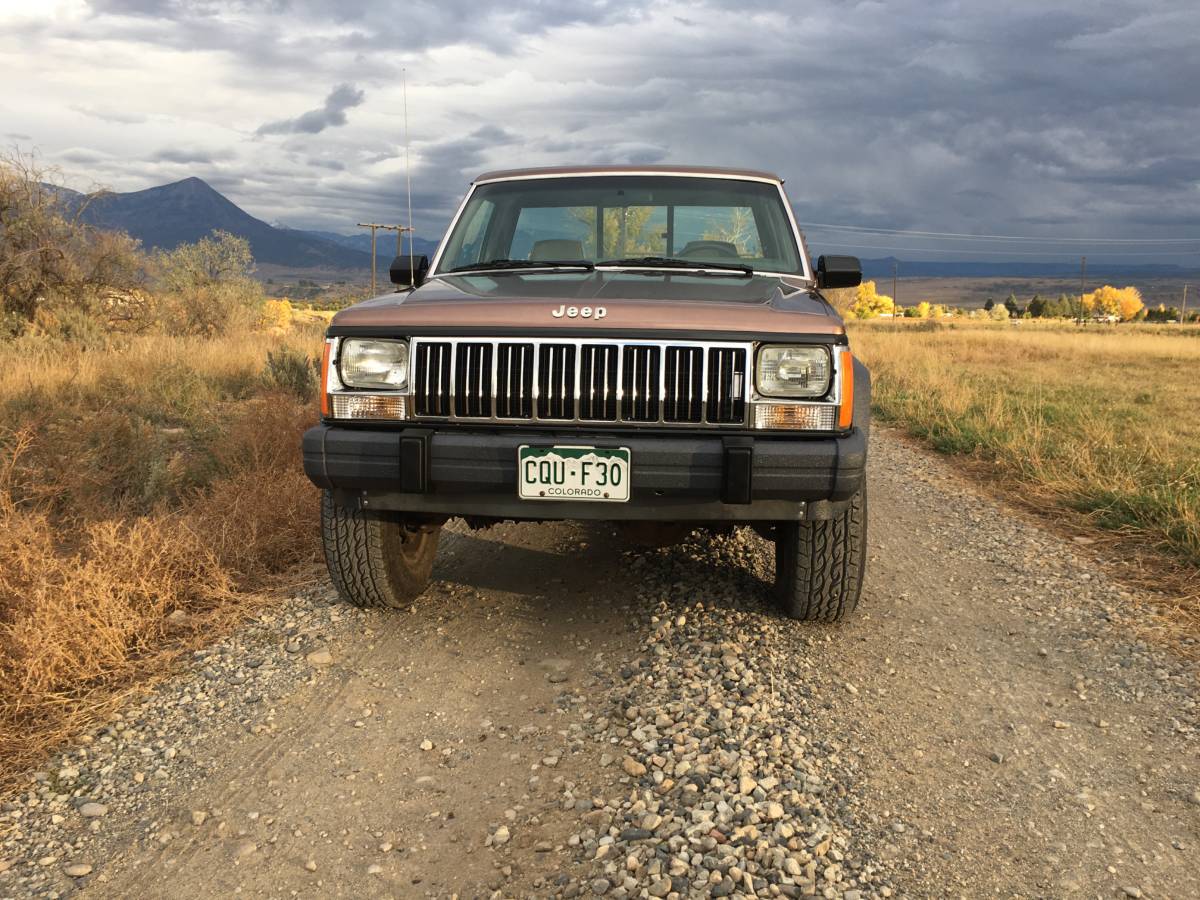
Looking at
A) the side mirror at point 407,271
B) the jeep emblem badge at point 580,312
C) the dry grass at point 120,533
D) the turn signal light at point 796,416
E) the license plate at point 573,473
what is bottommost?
the dry grass at point 120,533

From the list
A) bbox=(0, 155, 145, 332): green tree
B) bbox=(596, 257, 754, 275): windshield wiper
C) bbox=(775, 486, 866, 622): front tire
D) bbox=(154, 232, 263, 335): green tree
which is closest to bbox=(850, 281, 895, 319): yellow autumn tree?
bbox=(154, 232, 263, 335): green tree

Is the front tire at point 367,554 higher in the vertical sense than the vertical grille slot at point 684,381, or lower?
lower

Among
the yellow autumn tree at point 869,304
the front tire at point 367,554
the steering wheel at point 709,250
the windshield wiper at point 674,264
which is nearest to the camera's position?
the front tire at point 367,554

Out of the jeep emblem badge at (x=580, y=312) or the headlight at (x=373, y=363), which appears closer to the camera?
the jeep emblem badge at (x=580, y=312)

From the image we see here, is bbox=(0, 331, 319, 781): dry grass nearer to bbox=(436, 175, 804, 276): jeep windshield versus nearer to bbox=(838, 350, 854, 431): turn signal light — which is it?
bbox=(436, 175, 804, 276): jeep windshield

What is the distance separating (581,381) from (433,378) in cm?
55

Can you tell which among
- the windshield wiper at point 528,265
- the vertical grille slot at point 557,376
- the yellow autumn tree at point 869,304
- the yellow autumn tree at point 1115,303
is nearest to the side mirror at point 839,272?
the windshield wiper at point 528,265

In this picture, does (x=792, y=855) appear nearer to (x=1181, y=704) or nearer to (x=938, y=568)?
(x=1181, y=704)

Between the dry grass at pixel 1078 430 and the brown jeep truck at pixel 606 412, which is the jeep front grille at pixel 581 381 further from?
the dry grass at pixel 1078 430

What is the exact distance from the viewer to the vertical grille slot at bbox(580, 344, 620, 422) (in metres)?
3.22

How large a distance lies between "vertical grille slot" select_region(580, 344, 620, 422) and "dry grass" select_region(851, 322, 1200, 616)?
305 cm

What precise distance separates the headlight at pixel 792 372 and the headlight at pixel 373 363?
4.31ft

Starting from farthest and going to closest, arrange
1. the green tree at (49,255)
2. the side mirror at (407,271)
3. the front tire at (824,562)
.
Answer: the green tree at (49,255) → the side mirror at (407,271) → the front tire at (824,562)

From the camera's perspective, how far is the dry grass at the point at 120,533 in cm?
325
